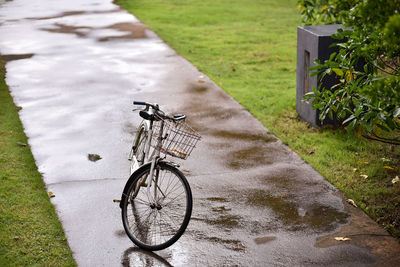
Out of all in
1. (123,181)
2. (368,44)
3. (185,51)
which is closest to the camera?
(368,44)

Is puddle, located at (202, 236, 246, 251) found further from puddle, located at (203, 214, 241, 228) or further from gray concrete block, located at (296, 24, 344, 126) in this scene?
gray concrete block, located at (296, 24, 344, 126)

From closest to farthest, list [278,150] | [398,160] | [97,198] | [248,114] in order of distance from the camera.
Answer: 1. [97,198]
2. [398,160]
3. [278,150]
4. [248,114]

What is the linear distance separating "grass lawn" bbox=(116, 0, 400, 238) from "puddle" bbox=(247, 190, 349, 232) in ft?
1.33

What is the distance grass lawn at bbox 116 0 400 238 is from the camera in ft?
22.0

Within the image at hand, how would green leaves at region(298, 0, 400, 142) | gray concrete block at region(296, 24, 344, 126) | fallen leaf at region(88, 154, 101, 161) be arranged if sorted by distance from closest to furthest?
green leaves at region(298, 0, 400, 142)
fallen leaf at region(88, 154, 101, 161)
gray concrete block at region(296, 24, 344, 126)

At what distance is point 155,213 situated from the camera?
18.6 ft

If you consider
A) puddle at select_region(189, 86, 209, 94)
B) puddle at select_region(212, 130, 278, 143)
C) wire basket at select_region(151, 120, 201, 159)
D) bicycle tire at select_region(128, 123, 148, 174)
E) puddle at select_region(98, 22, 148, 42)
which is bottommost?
puddle at select_region(212, 130, 278, 143)

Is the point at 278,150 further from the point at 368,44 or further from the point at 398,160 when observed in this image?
the point at 368,44

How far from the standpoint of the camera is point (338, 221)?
18.9ft

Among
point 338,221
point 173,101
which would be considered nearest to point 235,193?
point 338,221

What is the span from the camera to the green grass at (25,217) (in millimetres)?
5109

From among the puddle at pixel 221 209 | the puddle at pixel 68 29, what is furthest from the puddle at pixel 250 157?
the puddle at pixel 68 29

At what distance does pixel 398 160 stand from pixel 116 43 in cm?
907

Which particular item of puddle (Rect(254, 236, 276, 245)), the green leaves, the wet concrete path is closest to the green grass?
the wet concrete path
